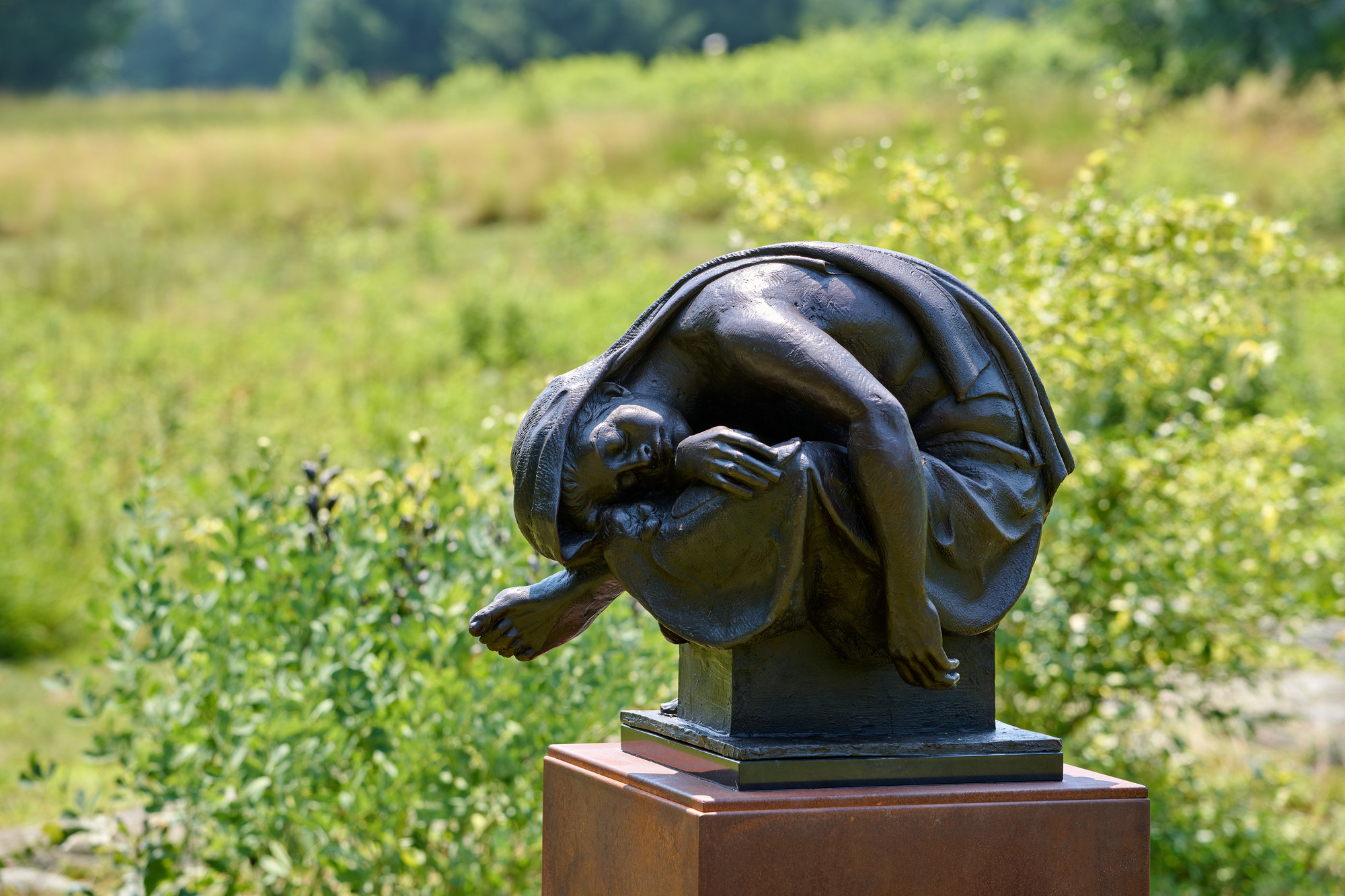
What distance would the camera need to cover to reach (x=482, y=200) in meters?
15.5

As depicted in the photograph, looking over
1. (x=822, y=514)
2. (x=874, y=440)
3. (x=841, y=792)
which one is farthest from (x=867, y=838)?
(x=874, y=440)

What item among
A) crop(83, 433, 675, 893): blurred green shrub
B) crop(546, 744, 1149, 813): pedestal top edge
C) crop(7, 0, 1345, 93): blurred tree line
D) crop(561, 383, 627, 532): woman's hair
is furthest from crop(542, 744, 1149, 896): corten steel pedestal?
crop(7, 0, 1345, 93): blurred tree line

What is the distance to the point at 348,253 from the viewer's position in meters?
13.0

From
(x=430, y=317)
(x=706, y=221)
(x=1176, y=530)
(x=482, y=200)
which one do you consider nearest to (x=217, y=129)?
(x=482, y=200)

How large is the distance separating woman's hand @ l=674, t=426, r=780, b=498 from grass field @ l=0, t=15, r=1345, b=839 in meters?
1.94

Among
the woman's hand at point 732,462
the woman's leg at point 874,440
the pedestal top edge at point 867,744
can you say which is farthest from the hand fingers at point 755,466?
the pedestal top edge at point 867,744

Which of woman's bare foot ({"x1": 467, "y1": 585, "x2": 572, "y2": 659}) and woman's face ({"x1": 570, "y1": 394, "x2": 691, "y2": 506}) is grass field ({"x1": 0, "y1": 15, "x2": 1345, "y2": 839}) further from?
woman's face ({"x1": 570, "y1": 394, "x2": 691, "y2": 506})

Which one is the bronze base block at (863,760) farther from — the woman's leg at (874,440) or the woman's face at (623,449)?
the woman's face at (623,449)

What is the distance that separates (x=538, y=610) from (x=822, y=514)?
565 mm

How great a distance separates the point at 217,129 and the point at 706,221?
353 inches

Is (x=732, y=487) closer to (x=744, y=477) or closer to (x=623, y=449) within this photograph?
(x=744, y=477)

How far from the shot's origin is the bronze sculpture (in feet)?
7.34

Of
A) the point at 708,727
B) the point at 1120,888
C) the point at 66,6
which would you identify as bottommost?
the point at 1120,888

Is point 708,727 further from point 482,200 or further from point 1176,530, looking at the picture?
point 482,200
